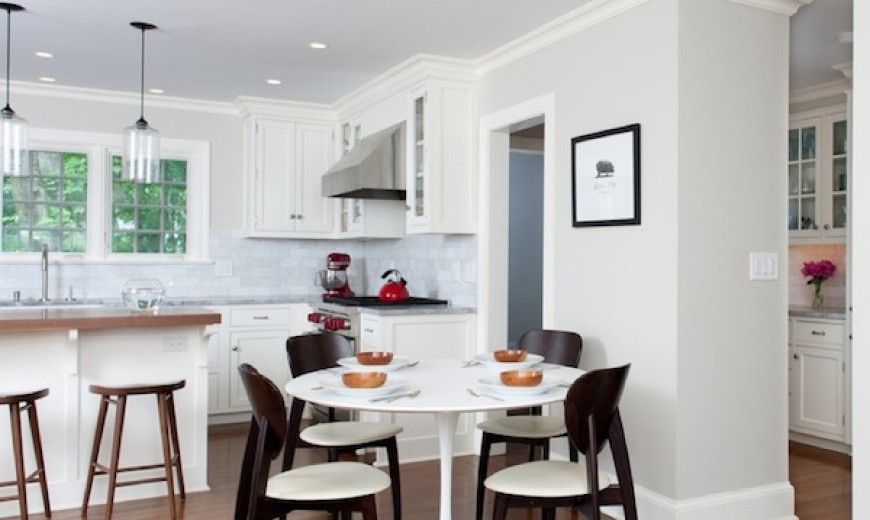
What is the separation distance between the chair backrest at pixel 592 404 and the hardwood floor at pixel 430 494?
4.22 ft

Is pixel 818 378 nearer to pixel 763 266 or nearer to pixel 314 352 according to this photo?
pixel 763 266

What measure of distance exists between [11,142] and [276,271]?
306 cm

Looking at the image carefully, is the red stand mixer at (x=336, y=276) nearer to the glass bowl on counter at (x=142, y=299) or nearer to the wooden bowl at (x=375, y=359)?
the glass bowl on counter at (x=142, y=299)

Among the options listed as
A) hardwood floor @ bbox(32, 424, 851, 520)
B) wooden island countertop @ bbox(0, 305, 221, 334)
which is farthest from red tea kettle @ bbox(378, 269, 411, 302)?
wooden island countertop @ bbox(0, 305, 221, 334)

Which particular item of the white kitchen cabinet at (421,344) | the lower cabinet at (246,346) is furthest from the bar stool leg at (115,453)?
the lower cabinet at (246,346)

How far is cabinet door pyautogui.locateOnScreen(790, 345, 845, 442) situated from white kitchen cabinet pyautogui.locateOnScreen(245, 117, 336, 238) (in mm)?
3750

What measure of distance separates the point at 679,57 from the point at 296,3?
1.88 m

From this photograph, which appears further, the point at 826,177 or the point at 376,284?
the point at 376,284

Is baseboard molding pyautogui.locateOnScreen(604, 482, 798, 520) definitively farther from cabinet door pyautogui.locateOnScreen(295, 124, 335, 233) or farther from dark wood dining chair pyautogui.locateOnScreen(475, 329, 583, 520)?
cabinet door pyautogui.locateOnScreen(295, 124, 335, 233)

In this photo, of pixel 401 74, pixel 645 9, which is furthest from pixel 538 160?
pixel 645 9

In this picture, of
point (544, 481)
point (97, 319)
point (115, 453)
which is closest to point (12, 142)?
point (97, 319)

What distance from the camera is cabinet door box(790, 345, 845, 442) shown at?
191 inches

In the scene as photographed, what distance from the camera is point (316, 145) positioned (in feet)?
21.0

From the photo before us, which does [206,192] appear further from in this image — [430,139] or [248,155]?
[430,139]
